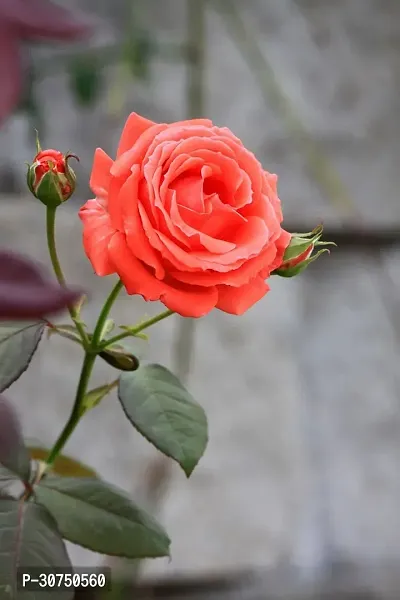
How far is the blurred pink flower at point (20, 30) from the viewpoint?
14cm

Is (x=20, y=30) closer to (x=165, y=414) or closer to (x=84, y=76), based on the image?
(x=165, y=414)

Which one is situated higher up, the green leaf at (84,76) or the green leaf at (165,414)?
the green leaf at (84,76)

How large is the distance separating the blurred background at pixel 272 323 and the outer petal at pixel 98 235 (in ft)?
0.64

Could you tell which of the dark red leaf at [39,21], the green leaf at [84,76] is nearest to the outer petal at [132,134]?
the dark red leaf at [39,21]

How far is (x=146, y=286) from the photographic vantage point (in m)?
0.23

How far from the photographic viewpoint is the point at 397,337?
3.02 feet

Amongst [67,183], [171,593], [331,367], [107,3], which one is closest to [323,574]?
[171,593]

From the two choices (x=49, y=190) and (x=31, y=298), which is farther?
(x=49, y=190)

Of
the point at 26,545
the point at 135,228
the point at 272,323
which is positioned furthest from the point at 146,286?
the point at 272,323

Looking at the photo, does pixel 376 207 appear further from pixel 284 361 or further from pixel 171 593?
pixel 171 593

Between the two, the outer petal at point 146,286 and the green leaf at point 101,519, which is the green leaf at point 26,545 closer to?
the green leaf at point 101,519

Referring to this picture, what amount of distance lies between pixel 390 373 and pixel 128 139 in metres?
0.71

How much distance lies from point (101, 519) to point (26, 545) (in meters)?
0.04

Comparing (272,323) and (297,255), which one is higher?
(272,323)
